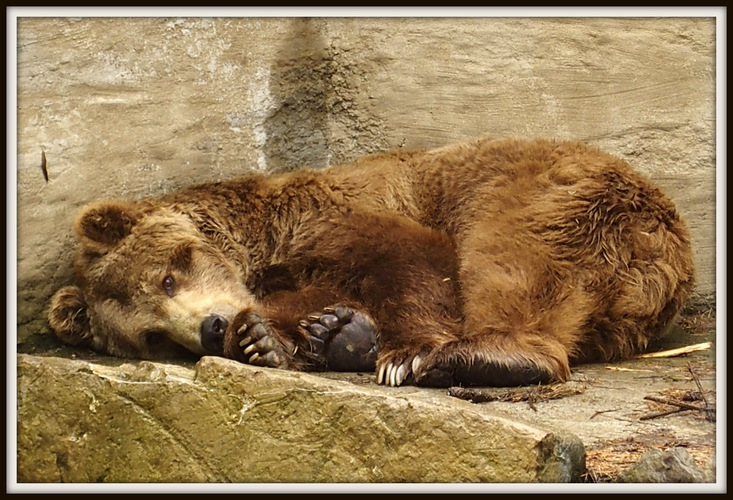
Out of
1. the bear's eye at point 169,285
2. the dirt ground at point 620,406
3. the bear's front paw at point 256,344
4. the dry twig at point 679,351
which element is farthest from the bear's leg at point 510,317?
the bear's eye at point 169,285

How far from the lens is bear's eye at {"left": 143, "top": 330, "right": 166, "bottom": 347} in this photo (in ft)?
22.1

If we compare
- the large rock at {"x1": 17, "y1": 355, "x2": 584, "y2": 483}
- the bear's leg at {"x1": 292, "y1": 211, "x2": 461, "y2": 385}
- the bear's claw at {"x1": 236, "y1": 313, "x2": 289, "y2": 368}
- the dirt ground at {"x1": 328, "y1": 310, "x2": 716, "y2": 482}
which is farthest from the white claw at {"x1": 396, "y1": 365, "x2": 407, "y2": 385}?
the bear's claw at {"x1": 236, "y1": 313, "x2": 289, "y2": 368}

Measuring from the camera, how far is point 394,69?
8.26m

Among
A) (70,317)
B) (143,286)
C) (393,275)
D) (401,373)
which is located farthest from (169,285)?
(401,373)

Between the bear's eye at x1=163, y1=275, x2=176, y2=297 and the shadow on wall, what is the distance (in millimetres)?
1705

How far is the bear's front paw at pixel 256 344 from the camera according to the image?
5.98 m

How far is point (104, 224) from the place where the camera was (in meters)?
6.80

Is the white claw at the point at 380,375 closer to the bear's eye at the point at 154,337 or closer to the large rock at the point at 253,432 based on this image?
Result: the large rock at the point at 253,432

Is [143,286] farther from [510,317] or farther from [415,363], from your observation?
[510,317]

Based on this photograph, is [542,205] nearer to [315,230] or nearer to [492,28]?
[315,230]

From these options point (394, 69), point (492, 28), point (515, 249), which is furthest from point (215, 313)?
point (492, 28)

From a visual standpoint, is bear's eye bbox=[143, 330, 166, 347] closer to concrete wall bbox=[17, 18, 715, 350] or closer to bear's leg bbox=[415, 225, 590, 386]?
concrete wall bbox=[17, 18, 715, 350]

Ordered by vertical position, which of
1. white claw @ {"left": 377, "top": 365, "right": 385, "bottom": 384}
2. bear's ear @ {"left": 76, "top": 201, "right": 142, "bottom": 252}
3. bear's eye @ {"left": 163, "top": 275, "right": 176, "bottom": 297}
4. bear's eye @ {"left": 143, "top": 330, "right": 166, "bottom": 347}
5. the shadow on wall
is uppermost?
the shadow on wall

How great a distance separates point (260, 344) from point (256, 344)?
0.08 ft
